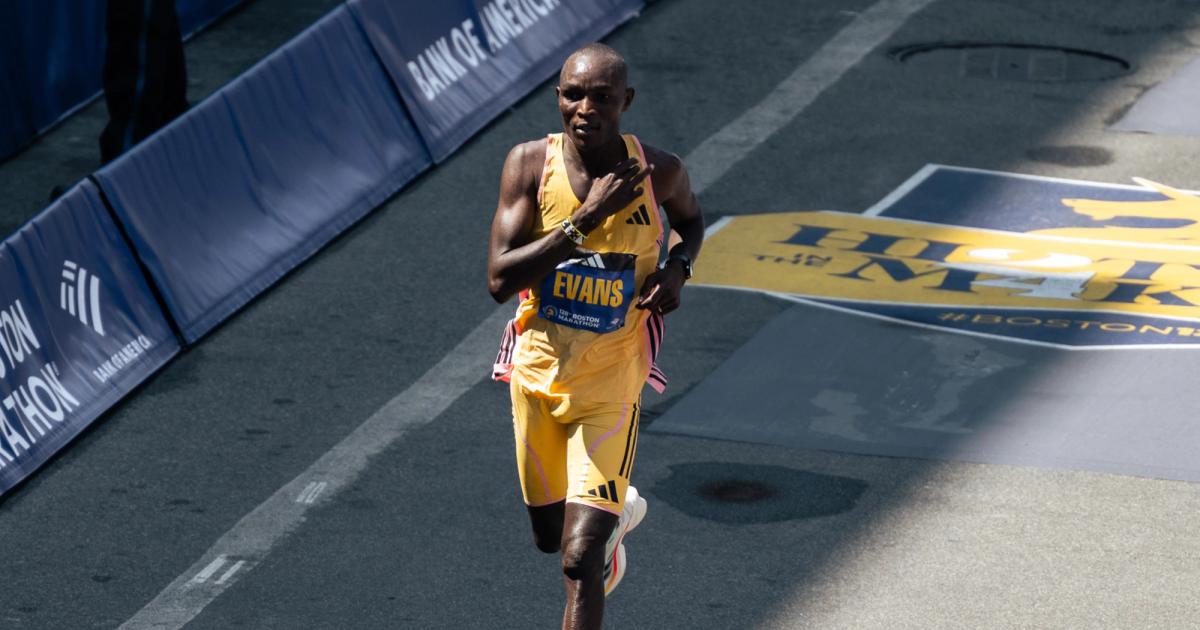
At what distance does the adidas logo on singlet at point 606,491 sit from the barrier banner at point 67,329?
3819mm

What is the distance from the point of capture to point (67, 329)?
34.0ft

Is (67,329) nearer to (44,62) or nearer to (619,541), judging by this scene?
(619,541)

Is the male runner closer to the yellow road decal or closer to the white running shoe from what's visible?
the white running shoe

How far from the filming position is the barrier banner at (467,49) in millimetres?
13836

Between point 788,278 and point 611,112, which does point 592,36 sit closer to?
point 788,278

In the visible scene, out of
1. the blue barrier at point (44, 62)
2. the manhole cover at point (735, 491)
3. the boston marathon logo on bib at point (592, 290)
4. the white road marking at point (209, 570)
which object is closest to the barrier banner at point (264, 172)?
the white road marking at point (209, 570)

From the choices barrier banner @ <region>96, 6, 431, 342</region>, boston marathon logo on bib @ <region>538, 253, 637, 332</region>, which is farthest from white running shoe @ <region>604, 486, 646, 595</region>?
barrier banner @ <region>96, 6, 431, 342</region>

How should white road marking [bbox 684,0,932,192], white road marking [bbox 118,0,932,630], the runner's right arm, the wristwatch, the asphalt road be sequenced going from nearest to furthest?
1. the runner's right arm
2. the wristwatch
3. the asphalt road
4. white road marking [bbox 118,0,932,630]
5. white road marking [bbox 684,0,932,192]

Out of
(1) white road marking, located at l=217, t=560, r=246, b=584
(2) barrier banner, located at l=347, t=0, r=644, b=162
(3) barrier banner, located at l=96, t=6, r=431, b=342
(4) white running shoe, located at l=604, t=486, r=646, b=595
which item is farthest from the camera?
(2) barrier banner, located at l=347, t=0, r=644, b=162

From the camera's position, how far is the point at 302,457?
985 centimetres

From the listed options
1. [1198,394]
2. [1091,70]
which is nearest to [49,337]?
[1198,394]

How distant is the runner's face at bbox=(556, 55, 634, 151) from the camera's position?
6641mm

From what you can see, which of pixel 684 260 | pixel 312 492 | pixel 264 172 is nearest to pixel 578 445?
pixel 684 260

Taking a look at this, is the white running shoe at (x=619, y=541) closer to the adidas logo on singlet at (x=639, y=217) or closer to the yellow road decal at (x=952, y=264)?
the adidas logo on singlet at (x=639, y=217)
